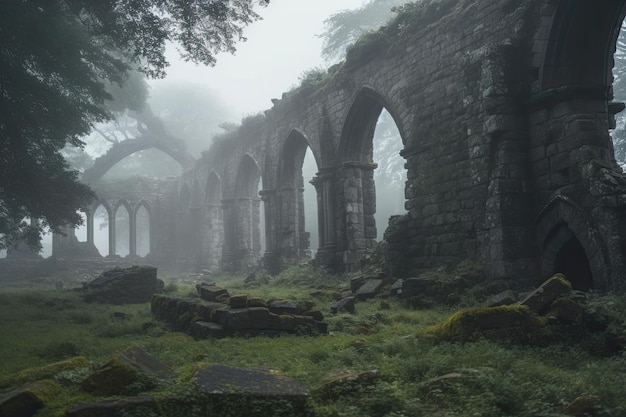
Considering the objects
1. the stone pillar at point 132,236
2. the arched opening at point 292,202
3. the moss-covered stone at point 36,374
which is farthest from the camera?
the stone pillar at point 132,236

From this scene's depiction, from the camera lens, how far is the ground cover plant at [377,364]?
368 cm

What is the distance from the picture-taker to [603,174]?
7.29 metres

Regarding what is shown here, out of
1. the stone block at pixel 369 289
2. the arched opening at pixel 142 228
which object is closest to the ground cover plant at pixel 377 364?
the stone block at pixel 369 289

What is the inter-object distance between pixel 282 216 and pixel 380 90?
7.11m

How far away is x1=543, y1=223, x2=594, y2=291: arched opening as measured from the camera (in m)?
8.12

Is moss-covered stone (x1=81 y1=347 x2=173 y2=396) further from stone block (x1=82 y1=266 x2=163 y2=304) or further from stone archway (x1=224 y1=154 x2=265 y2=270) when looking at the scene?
stone archway (x1=224 y1=154 x2=265 y2=270)

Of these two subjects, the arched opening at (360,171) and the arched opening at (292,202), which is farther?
the arched opening at (292,202)

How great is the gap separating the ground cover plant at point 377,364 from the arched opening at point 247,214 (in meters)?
15.1

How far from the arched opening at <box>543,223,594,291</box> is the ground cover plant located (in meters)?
1.63

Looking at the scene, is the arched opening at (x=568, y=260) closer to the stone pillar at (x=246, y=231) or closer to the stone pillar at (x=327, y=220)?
the stone pillar at (x=327, y=220)

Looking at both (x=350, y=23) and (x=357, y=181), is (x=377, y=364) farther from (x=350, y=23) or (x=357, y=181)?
(x=350, y=23)

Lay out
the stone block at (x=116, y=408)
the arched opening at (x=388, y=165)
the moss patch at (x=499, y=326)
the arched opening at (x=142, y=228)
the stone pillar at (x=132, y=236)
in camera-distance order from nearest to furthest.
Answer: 1. the stone block at (x=116, y=408)
2. the moss patch at (x=499, y=326)
3. the stone pillar at (x=132, y=236)
4. the arched opening at (x=388, y=165)
5. the arched opening at (x=142, y=228)

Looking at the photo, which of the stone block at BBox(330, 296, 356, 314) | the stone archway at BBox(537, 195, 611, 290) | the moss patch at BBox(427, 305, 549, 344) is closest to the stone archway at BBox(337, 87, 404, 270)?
the stone block at BBox(330, 296, 356, 314)

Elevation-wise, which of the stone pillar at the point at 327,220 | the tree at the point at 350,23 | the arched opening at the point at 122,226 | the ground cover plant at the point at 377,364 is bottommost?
the ground cover plant at the point at 377,364
